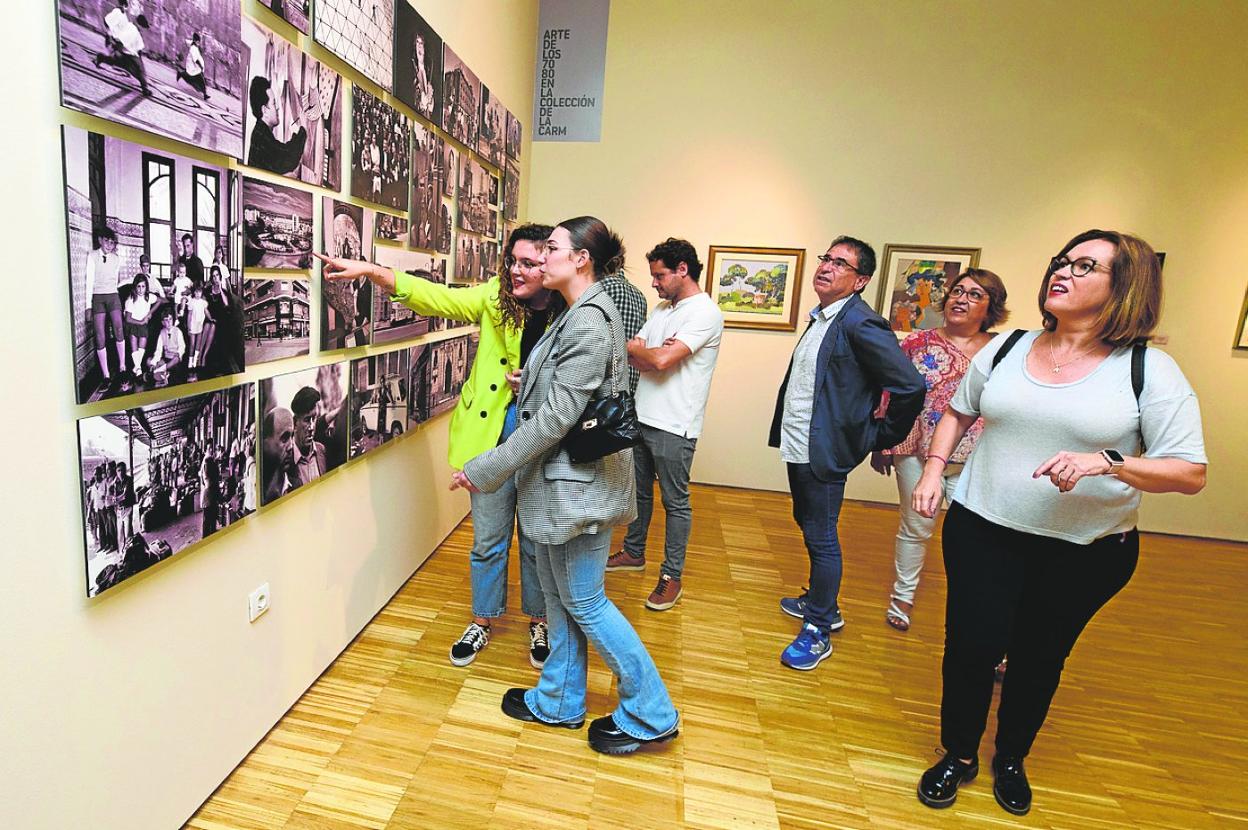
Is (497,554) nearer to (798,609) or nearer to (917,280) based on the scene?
(798,609)

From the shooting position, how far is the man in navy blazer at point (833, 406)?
242cm

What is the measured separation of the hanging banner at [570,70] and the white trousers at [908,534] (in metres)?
3.54

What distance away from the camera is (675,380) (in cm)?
294

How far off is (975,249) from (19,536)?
5456 mm

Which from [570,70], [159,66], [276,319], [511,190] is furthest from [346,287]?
[570,70]

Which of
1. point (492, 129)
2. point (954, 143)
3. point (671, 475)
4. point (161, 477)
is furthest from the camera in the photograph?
point (954, 143)

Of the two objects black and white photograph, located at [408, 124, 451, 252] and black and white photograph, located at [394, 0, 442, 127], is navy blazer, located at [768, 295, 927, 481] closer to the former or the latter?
black and white photograph, located at [408, 124, 451, 252]

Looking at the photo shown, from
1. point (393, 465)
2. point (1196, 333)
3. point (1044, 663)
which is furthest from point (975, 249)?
point (393, 465)

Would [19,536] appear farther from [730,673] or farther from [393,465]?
[730,673]

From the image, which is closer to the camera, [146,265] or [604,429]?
[146,265]

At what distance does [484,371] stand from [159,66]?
49.7 inches

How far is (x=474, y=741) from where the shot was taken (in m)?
2.09

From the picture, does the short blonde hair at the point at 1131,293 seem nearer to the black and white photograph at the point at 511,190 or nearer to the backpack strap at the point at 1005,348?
the backpack strap at the point at 1005,348

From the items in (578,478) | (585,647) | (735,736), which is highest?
(578,478)
